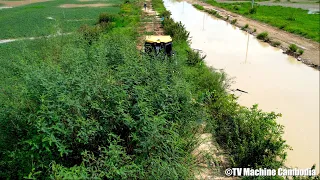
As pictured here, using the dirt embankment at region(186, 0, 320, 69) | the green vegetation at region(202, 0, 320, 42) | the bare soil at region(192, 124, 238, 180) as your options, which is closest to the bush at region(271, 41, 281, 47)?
the dirt embankment at region(186, 0, 320, 69)

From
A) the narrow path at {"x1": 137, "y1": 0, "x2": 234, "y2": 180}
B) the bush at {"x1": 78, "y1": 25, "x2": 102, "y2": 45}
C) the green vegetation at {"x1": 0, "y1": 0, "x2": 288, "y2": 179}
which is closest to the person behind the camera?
the green vegetation at {"x1": 0, "y1": 0, "x2": 288, "y2": 179}

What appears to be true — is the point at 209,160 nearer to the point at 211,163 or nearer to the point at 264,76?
the point at 211,163

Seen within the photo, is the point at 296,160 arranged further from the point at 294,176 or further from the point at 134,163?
the point at 134,163

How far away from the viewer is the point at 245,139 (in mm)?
6113

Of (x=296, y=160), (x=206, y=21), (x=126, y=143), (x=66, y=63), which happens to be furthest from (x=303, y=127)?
(x=206, y=21)

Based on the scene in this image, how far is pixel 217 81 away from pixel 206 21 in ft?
69.6

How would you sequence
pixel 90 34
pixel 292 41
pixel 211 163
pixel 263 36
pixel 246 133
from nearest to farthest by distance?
1. pixel 211 163
2. pixel 246 133
3. pixel 90 34
4. pixel 292 41
5. pixel 263 36

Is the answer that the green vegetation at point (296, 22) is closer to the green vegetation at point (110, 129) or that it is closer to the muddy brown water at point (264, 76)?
the muddy brown water at point (264, 76)

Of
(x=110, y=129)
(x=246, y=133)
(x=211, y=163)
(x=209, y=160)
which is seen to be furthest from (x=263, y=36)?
(x=110, y=129)

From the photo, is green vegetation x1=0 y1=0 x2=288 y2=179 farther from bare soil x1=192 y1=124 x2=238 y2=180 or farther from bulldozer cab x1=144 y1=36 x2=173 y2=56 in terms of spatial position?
bulldozer cab x1=144 y1=36 x2=173 y2=56

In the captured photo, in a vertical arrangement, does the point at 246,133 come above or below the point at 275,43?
below

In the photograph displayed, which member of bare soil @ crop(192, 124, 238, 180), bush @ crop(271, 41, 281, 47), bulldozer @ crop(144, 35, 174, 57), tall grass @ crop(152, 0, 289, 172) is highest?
bulldozer @ crop(144, 35, 174, 57)

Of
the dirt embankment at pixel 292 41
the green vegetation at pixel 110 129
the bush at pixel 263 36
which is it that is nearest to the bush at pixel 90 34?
the green vegetation at pixel 110 129

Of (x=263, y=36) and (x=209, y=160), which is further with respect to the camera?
(x=263, y=36)
